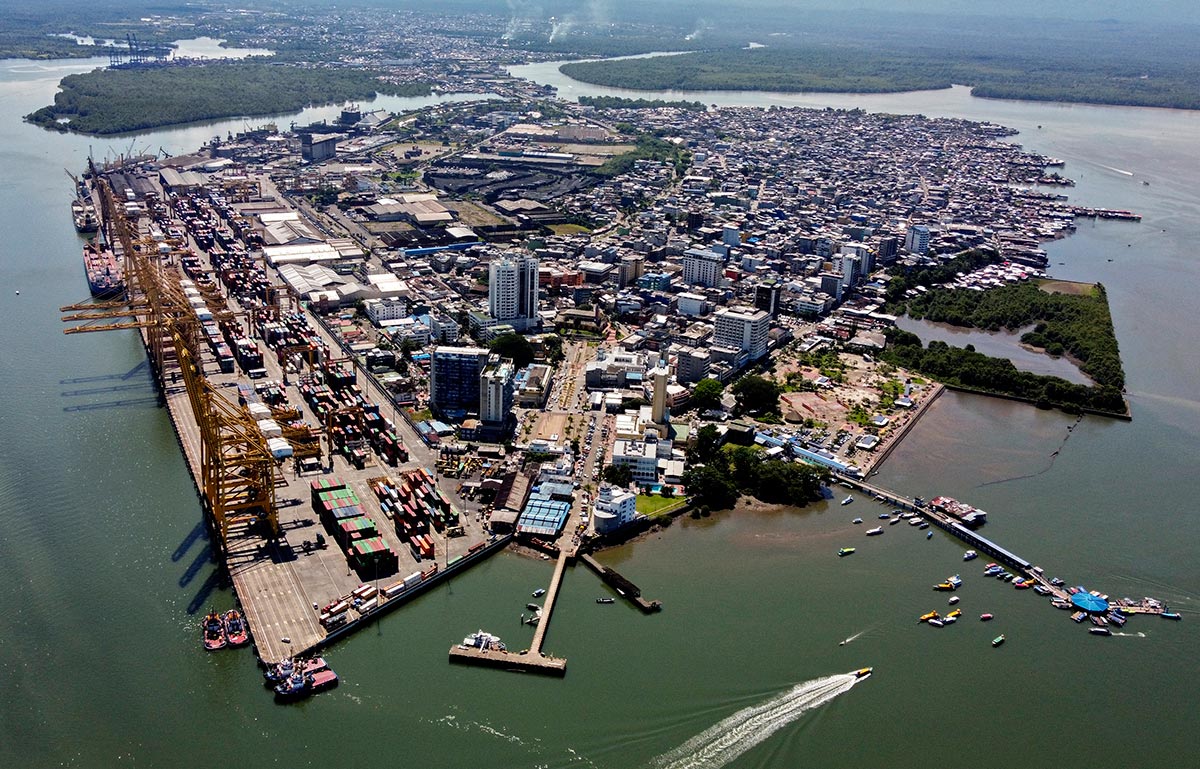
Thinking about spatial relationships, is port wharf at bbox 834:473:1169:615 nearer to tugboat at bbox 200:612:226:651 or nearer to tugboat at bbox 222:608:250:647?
tugboat at bbox 222:608:250:647

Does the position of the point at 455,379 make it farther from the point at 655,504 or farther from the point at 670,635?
the point at 670,635

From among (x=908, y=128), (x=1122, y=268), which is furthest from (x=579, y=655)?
(x=908, y=128)

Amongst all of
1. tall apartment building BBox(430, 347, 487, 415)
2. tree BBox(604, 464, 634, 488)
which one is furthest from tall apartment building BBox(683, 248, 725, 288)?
tree BBox(604, 464, 634, 488)

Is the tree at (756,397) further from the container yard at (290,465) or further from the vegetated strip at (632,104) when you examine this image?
the vegetated strip at (632,104)

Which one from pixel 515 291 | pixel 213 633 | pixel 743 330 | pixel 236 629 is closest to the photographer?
pixel 213 633

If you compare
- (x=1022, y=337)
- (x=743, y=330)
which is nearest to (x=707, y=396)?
(x=743, y=330)
